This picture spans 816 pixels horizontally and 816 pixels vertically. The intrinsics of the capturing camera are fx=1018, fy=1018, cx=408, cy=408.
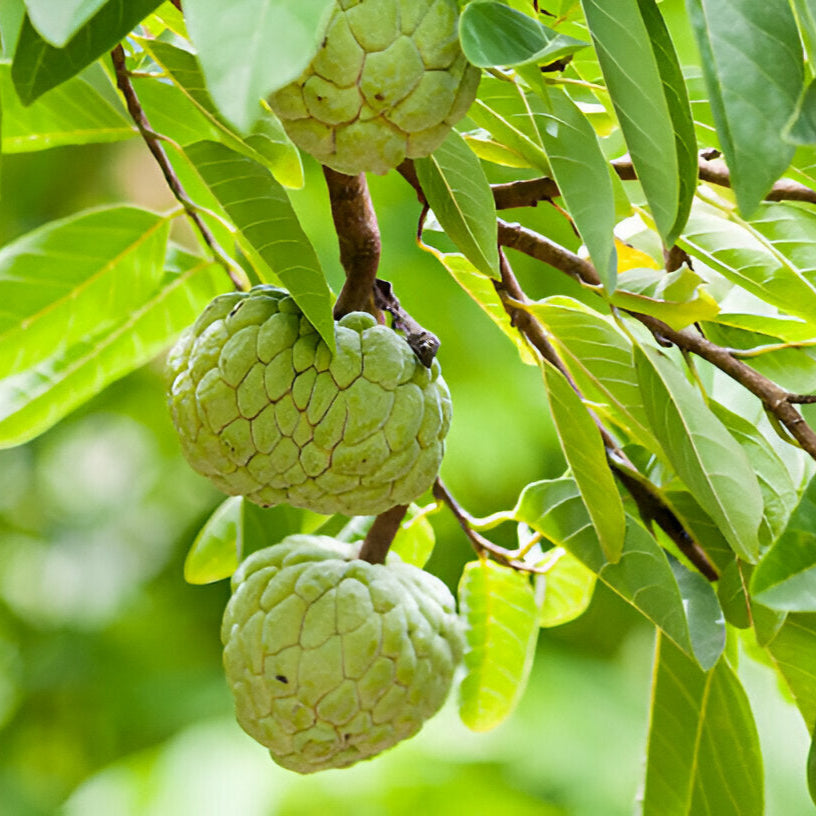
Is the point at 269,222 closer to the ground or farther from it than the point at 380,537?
farther from it

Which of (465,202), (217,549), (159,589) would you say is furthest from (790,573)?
(159,589)

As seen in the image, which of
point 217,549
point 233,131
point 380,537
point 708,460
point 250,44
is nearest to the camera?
point 250,44

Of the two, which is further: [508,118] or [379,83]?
[508,118]

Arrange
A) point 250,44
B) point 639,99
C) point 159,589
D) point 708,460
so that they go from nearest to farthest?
→ point 250,44 → point 639,99 → point 708,460 → point 159,589

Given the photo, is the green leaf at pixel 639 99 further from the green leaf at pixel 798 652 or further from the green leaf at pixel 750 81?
the green leaf at pixel 798 652

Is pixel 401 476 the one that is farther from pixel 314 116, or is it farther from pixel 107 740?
pixel 107 740

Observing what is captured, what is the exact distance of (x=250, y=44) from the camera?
0.37 m

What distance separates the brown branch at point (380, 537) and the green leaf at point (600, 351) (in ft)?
0.73

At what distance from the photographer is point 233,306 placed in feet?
2.64

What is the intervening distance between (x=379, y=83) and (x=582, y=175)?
0.13 meters

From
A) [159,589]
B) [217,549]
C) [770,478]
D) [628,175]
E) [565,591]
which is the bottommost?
[159,589]

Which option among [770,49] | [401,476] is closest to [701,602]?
[401,476]

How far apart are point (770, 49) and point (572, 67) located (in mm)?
375

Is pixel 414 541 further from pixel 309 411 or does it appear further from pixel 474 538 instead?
pixel 309 411
